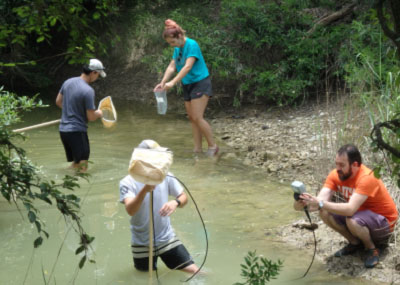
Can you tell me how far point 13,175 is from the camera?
267 centimetres

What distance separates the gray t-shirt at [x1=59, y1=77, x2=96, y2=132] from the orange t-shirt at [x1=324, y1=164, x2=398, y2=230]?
334 centimetres

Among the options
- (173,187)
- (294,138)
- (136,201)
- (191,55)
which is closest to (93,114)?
(191,55)

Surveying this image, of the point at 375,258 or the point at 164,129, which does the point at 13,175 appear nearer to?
the point at 375,258

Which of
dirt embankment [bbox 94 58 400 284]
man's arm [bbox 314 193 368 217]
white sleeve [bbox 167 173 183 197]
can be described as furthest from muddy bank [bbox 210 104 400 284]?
white sleeve [bbox 167 173 183 197]

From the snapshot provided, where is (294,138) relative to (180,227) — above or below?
above

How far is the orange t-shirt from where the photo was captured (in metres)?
4.78

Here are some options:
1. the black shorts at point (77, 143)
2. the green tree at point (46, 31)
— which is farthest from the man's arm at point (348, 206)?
the black shorts at point (77, 143)

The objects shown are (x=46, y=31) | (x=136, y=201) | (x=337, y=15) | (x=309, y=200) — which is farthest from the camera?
(x=337, y=15)

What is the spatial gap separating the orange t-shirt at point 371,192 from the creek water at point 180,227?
1.90ft

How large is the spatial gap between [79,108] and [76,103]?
7cm

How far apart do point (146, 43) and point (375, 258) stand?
10523 mm

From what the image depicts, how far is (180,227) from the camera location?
614 centimetres

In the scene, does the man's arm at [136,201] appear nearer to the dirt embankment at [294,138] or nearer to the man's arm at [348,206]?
the man's arm at [348,206]

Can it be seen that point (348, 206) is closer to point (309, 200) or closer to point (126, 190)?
point (309, 200)
